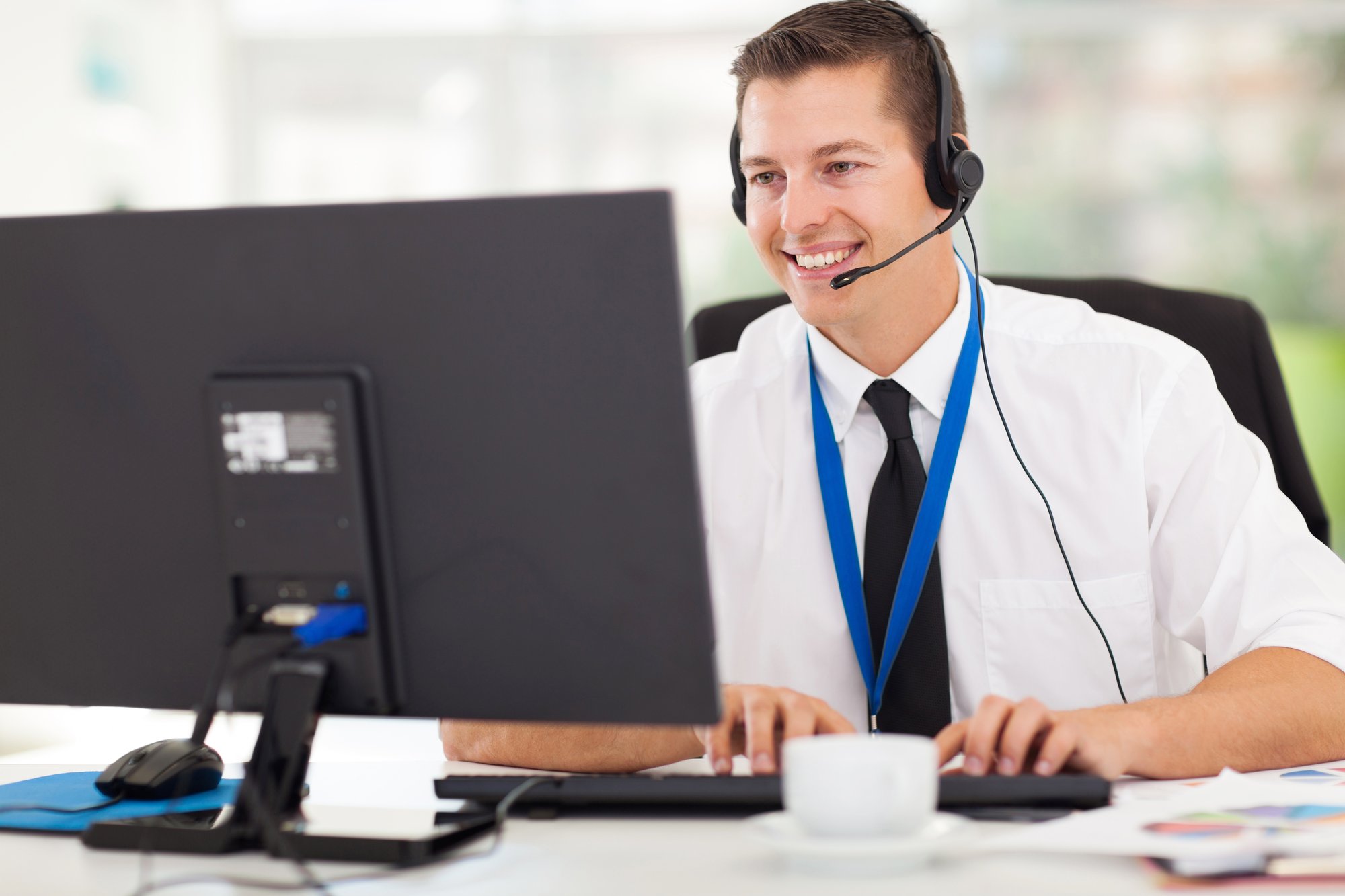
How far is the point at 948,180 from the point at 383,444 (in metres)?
1.03

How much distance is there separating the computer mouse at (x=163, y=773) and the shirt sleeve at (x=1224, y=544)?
1.04 meters

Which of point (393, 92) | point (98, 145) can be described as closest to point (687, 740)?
point (98, 145)

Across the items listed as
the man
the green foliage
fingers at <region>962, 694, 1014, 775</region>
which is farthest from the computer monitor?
the green foliage

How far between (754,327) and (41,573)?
1068 mm

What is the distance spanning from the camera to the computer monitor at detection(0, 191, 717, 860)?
0.82 meters

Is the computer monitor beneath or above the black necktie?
above

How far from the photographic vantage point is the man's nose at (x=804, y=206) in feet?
5.50

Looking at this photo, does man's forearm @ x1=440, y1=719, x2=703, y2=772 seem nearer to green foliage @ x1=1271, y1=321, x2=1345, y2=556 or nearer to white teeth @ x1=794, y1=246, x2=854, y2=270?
white teeth @ x1=794, y1=246, x2=854, y2=270

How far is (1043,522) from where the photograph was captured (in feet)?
5.18

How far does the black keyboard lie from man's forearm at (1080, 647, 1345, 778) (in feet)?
0.42

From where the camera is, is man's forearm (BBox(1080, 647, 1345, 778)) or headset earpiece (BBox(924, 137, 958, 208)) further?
headset earpiece (BBox(924, 137, 958, 208))

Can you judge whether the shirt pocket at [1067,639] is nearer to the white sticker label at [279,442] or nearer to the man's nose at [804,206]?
the man's nose at [804,206]

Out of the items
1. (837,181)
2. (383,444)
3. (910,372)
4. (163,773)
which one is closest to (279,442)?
(383,444)

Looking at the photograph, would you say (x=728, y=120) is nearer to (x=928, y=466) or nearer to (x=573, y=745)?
(x=928, y=466)
